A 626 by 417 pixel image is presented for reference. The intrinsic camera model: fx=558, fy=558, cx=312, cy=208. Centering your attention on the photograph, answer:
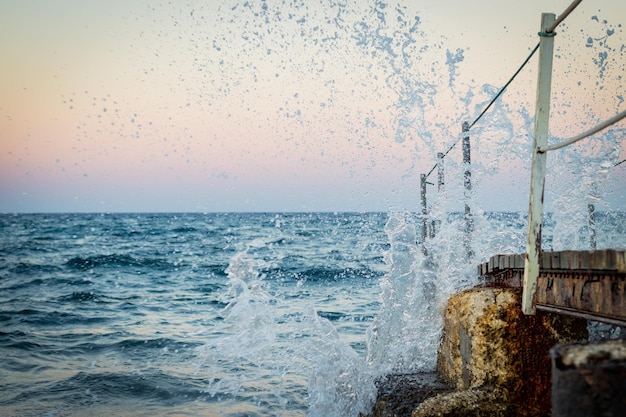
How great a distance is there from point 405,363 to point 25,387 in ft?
15.8

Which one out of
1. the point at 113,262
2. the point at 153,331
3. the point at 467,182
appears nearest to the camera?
the point at 467,182

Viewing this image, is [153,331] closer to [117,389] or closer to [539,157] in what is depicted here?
[117,389]

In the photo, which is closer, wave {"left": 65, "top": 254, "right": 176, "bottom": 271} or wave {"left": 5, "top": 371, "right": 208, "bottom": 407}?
wave {"left": 5, "top": 371, "right": 208, "bottom": 407}

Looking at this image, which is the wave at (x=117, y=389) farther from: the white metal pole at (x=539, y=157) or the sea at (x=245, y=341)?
the white metal pole at (x=539, y=157)

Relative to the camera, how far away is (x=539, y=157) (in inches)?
116

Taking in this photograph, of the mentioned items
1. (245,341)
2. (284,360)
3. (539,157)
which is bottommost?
(284,360)

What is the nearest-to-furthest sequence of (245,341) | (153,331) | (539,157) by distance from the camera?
(539,157) < (245,341) < (153,331)

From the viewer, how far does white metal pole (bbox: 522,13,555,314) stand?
2943 millimetres

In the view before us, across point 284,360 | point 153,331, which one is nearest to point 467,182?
point 284,360

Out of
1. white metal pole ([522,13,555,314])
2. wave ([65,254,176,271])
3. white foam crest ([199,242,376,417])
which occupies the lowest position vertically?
wave ([65,254,176,271])

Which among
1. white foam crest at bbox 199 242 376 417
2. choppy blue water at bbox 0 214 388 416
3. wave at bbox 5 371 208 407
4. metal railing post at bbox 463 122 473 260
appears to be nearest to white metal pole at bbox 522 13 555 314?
white foam crest at bbox 199 242 376 417

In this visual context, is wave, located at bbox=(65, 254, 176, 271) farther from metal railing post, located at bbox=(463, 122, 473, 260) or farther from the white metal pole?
the white metal pole

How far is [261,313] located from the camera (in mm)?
7918

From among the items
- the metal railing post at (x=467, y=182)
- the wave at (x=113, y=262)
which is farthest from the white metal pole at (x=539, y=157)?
the wave at (x=113, y=262)
